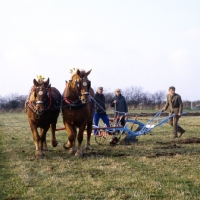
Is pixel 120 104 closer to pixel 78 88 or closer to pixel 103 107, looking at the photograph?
pixel 103 107

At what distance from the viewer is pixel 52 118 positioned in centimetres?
996

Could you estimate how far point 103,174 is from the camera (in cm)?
710

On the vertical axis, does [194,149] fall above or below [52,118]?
below

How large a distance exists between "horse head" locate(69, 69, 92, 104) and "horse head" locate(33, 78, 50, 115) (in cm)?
66

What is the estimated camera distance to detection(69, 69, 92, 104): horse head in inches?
352

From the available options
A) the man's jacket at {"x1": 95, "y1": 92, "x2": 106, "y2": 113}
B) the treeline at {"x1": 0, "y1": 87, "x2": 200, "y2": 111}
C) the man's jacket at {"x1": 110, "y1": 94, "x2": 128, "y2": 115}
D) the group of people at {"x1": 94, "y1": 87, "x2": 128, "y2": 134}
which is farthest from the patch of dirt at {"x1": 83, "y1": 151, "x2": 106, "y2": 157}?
the treeline at {"x1": 0, "y1": 87, "x2": 200, "y2": 111}

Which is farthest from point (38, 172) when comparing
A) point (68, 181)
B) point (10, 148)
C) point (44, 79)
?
point (10, 148)

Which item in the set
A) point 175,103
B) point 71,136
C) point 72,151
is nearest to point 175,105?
point 175,103

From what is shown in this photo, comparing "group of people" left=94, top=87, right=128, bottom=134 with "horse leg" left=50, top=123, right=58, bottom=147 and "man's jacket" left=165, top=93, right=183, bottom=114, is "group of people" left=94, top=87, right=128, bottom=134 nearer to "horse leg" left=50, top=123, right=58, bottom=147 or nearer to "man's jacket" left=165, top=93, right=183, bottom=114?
"man's jacket" left=165, top=93, right=183, bottom=114

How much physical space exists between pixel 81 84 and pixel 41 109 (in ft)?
3.66

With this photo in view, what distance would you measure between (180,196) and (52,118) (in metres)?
5.24

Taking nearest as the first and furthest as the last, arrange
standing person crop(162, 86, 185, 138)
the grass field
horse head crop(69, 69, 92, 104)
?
the grass field < horse head crop(69, 69, 92, 104) < standing person crop(162, 86, 185, 138)

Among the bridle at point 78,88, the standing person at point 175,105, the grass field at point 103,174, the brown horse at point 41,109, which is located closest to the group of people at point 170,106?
the standing person at point 175,105

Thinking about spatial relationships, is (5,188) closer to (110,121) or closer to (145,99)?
(110,121)
